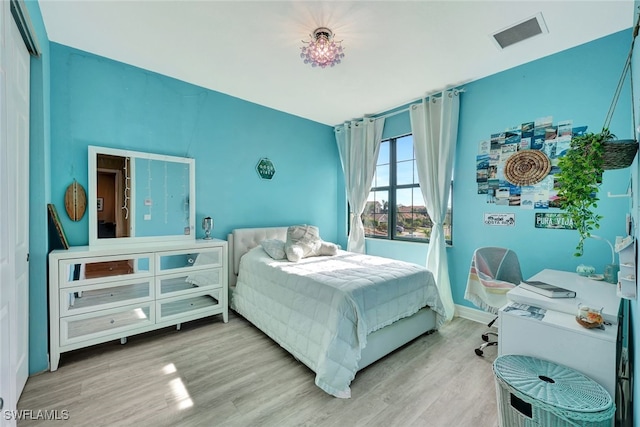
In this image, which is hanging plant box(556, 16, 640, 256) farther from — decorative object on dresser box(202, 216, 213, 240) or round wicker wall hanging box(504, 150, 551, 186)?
decorative object on dresser box(202, 216, 213, 240)

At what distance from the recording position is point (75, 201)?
2.46 meters

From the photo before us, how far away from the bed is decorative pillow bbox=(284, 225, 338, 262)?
0.12 m

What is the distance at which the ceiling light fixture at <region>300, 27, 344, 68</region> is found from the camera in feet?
7.04

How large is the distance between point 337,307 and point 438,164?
219 centimetres

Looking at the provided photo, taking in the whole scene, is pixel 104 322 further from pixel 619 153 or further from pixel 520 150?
pixel 520 150

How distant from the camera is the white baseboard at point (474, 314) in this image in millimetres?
2949

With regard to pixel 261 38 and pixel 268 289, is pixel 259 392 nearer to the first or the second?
pixel 268 289

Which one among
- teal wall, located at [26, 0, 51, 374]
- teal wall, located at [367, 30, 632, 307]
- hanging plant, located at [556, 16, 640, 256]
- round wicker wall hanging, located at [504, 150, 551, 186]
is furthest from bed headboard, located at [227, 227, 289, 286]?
hanging plant, located at [556, 16, 640, 256]

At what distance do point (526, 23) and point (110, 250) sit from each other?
12.4 ft

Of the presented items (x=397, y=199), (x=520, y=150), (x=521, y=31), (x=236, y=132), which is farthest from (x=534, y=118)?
(x=236, y=132)

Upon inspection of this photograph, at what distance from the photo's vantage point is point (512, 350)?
1.53 metres

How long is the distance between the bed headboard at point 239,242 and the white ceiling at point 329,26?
1741 millimetres

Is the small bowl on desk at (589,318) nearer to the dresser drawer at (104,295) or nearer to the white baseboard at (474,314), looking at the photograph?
the white baseboard at (474,314)

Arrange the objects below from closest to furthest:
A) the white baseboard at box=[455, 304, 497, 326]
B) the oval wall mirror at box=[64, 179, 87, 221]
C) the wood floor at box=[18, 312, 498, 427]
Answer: the wood floor at box=[18, 312, 498, 427], the oval wall mirror at box=[64, 179, 87, 221], the white baseboard at box=[455, 304, 497, 326]
